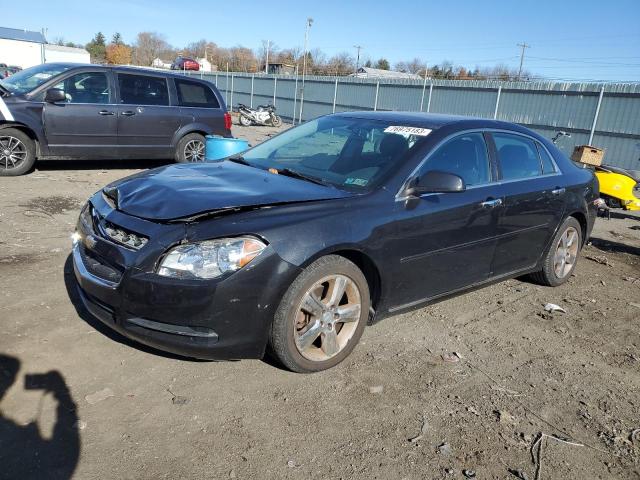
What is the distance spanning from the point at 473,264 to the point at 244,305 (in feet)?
6.88

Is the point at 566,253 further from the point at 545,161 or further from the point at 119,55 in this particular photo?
the point at 119,55

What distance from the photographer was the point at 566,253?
5.45m

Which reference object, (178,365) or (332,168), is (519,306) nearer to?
(332,168)

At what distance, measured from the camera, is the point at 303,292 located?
3.12 meters

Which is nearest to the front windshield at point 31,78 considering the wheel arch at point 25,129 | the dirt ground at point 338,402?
the wheel arch at point 25,129

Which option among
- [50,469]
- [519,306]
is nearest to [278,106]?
[519,306]

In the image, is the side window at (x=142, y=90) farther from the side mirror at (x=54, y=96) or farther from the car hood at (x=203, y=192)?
the car hood at (x=203, y=192)

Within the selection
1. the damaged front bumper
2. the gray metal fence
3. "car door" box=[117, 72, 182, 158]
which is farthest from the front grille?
the gray metal fence

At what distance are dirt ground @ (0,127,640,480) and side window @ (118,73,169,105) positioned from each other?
5316 millimetres

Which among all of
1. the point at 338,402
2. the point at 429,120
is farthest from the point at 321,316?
the point at 429,120

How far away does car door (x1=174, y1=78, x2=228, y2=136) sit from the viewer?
990 cm

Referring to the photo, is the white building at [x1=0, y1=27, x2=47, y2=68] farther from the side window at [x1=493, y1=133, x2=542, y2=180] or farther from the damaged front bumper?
the damaged front bumper

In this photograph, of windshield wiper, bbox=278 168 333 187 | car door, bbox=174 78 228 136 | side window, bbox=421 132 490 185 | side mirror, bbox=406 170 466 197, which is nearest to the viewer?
side mirror, bbox=406 170 466 197

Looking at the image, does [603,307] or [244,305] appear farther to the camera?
[603,307]
